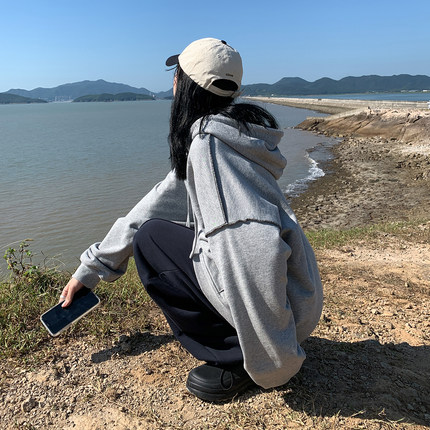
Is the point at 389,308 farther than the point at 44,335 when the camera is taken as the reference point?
Yes

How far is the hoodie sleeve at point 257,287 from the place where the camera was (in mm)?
1651

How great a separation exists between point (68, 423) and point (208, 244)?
46.4 inches

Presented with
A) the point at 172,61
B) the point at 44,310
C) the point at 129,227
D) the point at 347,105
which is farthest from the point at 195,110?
the point at 347,105

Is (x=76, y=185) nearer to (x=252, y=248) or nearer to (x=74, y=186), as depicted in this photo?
(x=74, y=186)

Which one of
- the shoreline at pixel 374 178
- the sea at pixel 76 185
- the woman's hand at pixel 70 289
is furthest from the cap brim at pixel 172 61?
the shoreline at pixel 374 178

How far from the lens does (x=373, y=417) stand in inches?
80.2

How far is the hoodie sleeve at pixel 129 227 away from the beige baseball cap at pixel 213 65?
61 centimetres

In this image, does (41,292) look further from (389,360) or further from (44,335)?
(389,360)

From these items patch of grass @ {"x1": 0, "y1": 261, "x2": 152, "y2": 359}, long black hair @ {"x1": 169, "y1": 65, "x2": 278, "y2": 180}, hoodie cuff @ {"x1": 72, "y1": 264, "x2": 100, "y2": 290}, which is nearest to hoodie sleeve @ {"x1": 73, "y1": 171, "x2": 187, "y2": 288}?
hoodie cuff @ {"x1": 72, "y1": 264, "x2": 100, "y2": 290}

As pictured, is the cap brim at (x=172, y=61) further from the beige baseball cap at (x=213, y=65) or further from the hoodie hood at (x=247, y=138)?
the hoodie hood at (x=247, y=138)

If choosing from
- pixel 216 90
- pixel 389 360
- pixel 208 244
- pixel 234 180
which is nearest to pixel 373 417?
pixel 389 360

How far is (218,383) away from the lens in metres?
2.10

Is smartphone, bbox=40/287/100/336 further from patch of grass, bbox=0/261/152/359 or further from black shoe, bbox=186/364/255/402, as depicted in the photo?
black shoe, bbox=186/364/255/402

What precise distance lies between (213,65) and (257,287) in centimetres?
96
